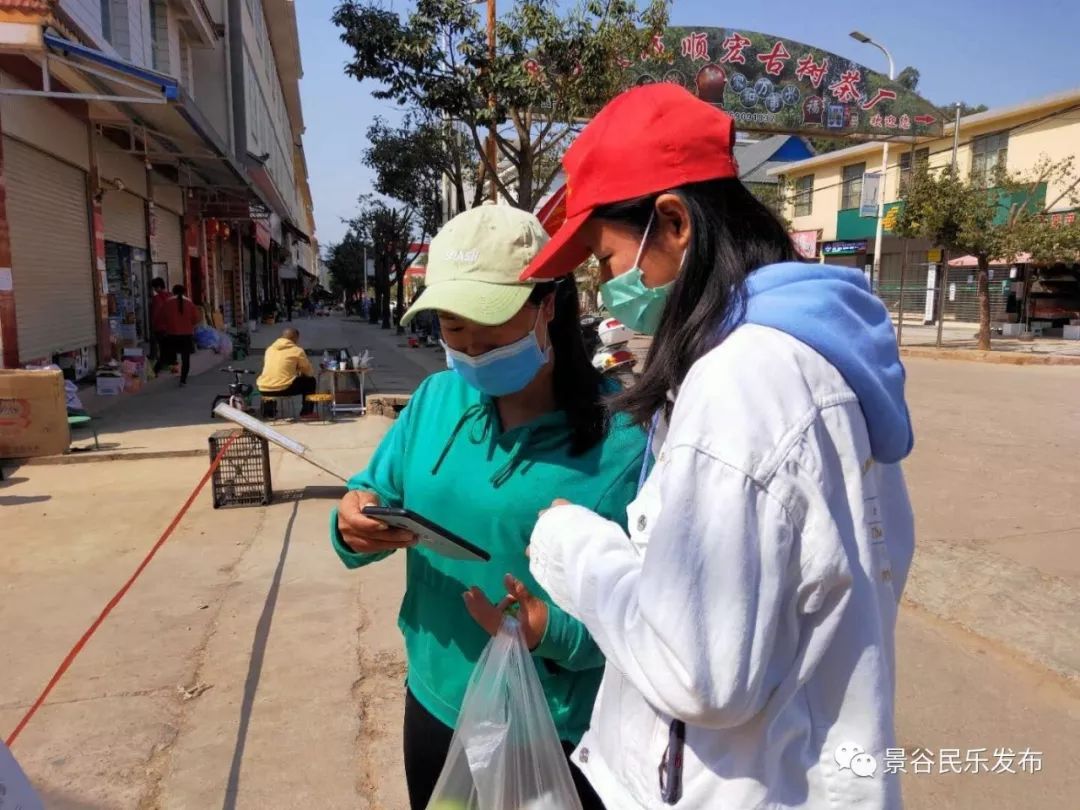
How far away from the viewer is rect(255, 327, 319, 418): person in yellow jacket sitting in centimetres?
927

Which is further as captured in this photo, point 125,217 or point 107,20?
point 125,217

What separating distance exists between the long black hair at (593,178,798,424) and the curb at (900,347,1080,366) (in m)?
19.1

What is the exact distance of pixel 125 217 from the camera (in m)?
14.2

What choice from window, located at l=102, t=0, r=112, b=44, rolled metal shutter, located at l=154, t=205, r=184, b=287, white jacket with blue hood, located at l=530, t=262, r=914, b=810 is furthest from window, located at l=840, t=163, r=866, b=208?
white jacket with blue hood, located at l=530, t=262, r=914, b=810

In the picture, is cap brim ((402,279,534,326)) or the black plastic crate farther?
the black plastic crate

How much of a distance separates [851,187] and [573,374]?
36.5 metres

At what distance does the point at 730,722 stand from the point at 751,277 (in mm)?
548

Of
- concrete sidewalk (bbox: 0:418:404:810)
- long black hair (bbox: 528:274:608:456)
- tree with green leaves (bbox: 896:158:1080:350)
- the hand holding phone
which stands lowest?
concrete sidewalk (bbox: 0:418:404:810)

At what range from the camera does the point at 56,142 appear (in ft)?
34.4

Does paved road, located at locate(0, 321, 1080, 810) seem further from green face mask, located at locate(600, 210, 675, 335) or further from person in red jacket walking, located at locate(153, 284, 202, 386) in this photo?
person in red jacket walking, located at locate(153, 284, 202, 386)

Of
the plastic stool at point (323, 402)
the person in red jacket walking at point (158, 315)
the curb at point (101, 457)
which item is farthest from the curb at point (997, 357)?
the curb at point (101, 457)

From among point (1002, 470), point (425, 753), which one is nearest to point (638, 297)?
point (425, 753)

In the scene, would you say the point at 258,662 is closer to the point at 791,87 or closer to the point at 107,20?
the point at 107,20

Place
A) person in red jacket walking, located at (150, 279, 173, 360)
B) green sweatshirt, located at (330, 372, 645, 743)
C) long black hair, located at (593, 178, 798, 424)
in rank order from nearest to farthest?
long black hair, located at (593, 178, 798, 424)
green sweatshirt, located at (330, 372, 645, 743)
person in red jacket walking, located at (150, 279, 173, 360)
